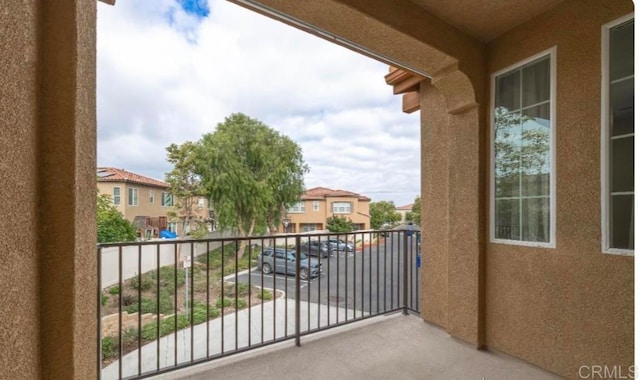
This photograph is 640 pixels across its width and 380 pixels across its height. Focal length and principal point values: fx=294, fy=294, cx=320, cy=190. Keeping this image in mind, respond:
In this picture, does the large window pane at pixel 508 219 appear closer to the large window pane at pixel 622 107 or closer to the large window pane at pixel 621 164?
the large window pane at pixel 621 164

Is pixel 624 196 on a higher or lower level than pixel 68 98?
lower

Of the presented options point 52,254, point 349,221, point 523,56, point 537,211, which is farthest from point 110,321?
point 349,221

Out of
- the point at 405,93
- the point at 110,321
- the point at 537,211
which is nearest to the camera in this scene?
the point at 537,211

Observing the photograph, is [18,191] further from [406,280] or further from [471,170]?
[406,280]

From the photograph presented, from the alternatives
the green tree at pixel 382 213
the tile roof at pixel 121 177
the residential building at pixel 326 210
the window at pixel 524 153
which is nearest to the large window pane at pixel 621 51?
the window at pixel 524 153

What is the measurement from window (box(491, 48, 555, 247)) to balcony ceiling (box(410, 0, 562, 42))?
316 mm

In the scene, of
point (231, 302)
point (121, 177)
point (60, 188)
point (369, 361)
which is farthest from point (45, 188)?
point (121, 177)

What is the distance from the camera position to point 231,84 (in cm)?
1659

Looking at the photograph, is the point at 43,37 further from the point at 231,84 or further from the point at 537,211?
the point at 231,84

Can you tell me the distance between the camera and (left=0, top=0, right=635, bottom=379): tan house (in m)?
0.90

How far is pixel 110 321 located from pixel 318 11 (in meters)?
7.24

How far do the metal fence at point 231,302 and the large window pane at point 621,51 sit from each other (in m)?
2.06

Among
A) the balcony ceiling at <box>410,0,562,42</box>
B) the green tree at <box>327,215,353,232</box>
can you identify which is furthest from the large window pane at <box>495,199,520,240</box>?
the green tree at <box>327,215,353,232</box>

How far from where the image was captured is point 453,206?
264 cm
